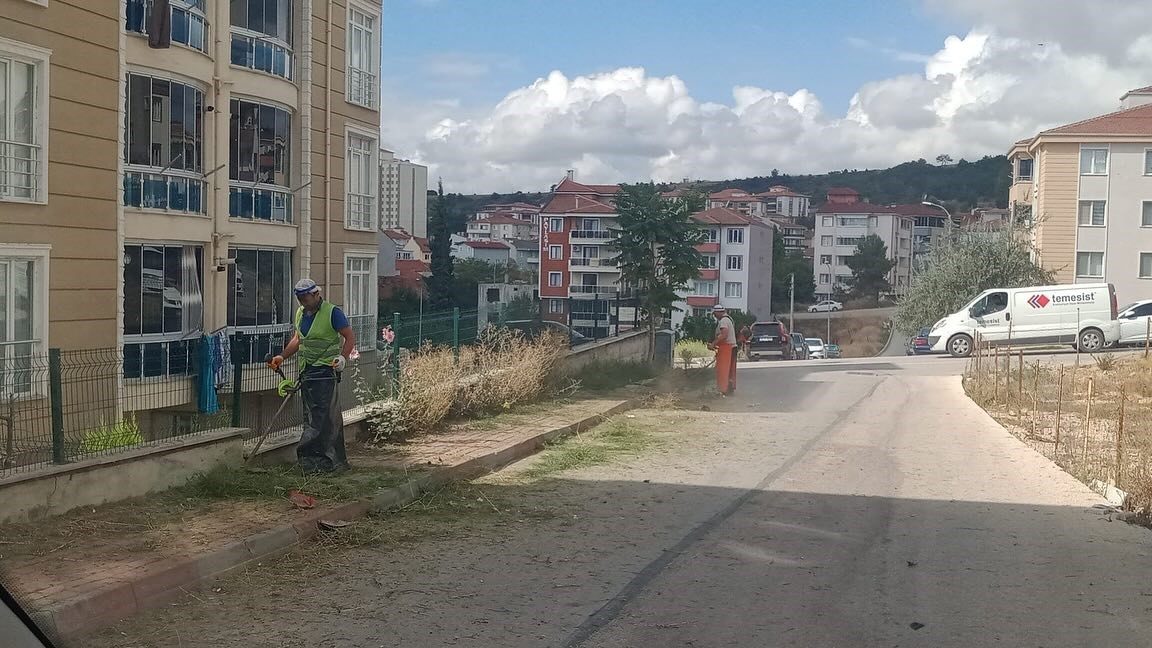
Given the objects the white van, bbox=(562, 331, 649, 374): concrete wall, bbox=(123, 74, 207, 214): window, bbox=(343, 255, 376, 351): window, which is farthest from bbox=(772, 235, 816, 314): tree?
bbox=(123, 74, 207, 214): window

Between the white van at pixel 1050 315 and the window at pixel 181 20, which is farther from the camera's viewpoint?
the white van at pixel 1050 315

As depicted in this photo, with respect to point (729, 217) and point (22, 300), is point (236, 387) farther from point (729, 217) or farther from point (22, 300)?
point (729, 217)

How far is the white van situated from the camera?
33.1 metres

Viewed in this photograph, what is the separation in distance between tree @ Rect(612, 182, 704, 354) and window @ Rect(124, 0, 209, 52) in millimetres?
9803

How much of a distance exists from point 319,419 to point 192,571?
3155 millimetres

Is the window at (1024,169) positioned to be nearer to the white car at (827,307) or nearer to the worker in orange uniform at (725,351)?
the white car at (827,307)

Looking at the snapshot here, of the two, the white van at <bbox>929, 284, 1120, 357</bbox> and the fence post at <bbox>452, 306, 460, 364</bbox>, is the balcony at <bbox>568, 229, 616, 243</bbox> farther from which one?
the fence post at <bbox>452, 306, 460, 364</bbox>

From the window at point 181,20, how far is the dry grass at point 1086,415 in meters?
14.8

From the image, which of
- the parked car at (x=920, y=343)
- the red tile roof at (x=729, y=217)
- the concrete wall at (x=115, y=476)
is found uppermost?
the red tile roof at (x=729, y=217)

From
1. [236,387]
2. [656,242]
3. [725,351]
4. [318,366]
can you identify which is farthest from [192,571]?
[656,242]

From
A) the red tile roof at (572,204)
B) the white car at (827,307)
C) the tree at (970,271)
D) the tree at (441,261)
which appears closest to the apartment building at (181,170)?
the tree at (970,271)

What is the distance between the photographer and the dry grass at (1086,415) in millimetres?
10812

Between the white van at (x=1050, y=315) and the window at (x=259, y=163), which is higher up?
the window at (x=259, y=163)

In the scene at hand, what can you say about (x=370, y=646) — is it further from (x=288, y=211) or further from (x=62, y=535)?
(x=288, y=211)
